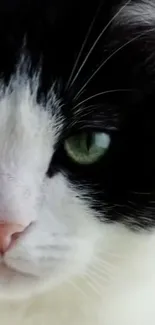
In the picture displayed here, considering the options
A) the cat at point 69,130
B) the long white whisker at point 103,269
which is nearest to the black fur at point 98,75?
the cat at point 69,130

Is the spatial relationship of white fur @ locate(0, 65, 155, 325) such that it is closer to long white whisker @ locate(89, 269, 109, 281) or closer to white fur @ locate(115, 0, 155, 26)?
Answer: long white whisker @ locate(89, 269, 109, 281)

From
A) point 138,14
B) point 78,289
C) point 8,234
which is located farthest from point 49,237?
point 138,14

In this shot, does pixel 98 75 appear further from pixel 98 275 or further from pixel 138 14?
pixel 98 275

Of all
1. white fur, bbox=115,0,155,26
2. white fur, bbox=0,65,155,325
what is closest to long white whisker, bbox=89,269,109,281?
white fur, bbox=0,65,155,325

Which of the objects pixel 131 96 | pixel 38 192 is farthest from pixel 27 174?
pixel 131 96

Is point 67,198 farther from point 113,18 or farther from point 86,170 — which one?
point 113,18

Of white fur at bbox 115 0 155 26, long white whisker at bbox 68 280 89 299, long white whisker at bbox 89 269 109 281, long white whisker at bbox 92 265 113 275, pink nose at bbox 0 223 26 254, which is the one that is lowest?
long white whisker at bbox 68 280 89 299

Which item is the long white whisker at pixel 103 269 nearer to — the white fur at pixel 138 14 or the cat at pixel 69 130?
the cat at pixel 69 130
